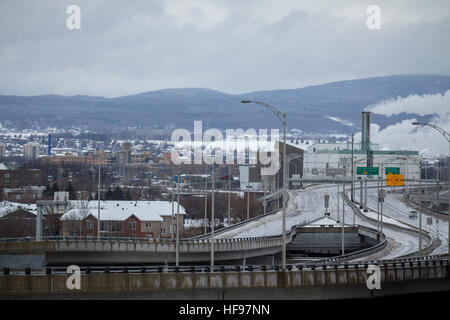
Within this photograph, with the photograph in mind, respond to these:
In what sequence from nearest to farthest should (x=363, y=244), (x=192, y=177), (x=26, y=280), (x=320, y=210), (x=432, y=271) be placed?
(x=26, y=280) → (x=432, y=271) → (x=363, y=244) → (x=320, y=210) → (x=192, y=177)

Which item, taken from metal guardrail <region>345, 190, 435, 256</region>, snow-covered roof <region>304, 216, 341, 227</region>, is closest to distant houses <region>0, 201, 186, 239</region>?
snow-covered roof <region>304, 216, 341, 227</region>

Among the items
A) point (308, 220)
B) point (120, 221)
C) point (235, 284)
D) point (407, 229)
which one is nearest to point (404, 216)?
point (308, 220)

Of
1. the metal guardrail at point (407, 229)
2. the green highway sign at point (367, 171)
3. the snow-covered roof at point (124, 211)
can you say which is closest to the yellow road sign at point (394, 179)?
the green highway sign at point (367, 171)

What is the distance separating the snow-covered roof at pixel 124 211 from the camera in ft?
264

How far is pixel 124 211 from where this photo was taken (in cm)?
8350

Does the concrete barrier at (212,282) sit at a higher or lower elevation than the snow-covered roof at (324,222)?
higher

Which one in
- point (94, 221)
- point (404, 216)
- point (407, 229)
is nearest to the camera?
point (407, 229)

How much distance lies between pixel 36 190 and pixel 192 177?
48344mm

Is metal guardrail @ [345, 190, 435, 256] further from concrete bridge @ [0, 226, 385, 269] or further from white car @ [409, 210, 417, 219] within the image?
white car @ [409, 210, 417, 219]

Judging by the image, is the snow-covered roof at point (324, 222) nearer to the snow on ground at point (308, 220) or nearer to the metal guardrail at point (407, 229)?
the snow on ground at point (308, 220)

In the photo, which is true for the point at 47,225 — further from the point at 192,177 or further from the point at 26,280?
→ the point at 192,177

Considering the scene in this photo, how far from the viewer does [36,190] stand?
397 ft

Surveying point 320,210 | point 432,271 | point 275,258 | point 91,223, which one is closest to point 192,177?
point 320,210

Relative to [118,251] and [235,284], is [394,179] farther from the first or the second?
[235,284]
